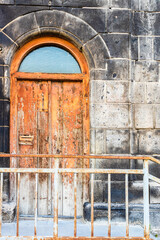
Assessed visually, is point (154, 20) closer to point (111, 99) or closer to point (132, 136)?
point (111, 99)

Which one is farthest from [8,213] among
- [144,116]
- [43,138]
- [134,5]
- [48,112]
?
[134,5]

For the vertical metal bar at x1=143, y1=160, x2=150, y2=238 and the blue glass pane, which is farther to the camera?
the blue glass pane

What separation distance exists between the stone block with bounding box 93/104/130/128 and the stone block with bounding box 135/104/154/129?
0.68 ft

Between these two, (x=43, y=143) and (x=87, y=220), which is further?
(x=43, y=143)

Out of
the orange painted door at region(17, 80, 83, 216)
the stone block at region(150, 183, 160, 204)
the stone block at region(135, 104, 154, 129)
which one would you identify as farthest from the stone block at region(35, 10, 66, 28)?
the stone block at region(150, 183, 160, 204)

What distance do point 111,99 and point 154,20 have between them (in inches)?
66.8

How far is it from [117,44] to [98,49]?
35 centimetres

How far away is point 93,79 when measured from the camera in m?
4.75

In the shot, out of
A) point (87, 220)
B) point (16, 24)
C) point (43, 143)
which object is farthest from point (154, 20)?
point (87, 220)

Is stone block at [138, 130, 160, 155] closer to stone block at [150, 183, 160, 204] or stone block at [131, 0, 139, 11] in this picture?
stone block at [150, 183, 160, 204]

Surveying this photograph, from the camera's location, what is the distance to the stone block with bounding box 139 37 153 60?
4906 millimetres

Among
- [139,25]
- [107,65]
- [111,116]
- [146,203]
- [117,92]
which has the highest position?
[139,25]

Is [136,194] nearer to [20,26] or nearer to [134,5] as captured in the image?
[134,5]

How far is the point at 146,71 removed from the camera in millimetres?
4887
